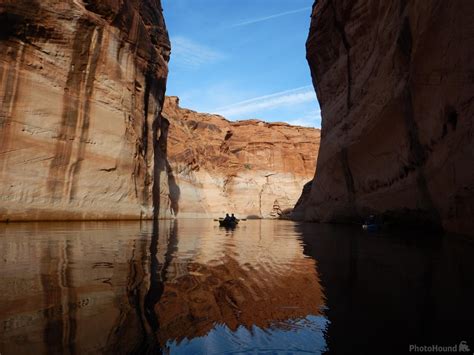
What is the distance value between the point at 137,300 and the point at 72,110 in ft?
64.3

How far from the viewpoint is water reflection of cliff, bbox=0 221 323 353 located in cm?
271

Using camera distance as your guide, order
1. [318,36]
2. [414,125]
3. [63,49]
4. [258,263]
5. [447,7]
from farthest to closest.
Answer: [318,36] < [63,49] < [414,125] < [447,7] < [258,263]

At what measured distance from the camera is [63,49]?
2012cm

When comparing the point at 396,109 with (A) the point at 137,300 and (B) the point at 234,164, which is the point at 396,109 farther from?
(B) the point at 234,164

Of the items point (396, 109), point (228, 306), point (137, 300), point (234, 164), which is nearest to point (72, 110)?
point (396, 109)

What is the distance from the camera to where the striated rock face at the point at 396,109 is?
9.89m

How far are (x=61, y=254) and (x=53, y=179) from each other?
14460mm

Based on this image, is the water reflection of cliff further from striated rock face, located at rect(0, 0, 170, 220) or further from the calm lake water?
striated rock face, located at rect(0, 0, 170, 220)

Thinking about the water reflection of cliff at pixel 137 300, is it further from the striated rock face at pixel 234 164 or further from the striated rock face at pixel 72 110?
the striated rock face at pixel 234 164

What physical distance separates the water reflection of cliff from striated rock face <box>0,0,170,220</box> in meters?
13.7

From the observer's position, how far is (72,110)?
20.5 metres

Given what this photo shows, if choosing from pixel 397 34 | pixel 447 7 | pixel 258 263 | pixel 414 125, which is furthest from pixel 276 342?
pixel 397 34

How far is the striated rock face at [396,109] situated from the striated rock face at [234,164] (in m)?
21.9

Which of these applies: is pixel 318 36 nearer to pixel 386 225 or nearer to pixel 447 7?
pixel 386 225
